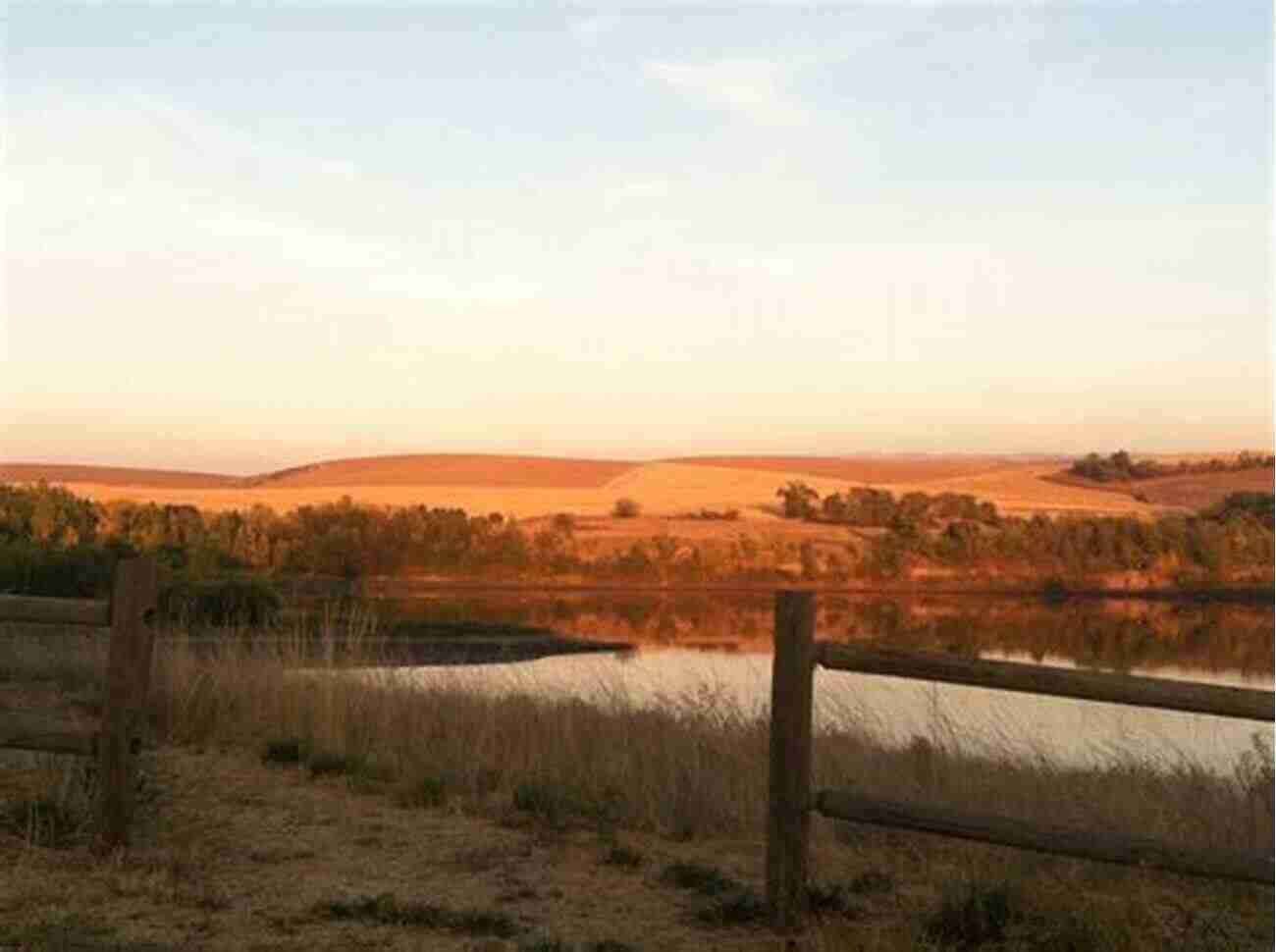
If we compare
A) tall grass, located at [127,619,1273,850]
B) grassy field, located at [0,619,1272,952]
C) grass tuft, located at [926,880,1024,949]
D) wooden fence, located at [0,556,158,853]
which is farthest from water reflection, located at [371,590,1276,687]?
wooden fence, located at [0,556,158,853]

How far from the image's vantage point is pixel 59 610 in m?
7.34

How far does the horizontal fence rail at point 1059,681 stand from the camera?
5535mm

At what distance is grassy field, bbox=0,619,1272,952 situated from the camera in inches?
244

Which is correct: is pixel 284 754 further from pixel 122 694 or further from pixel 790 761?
pixel 790 761

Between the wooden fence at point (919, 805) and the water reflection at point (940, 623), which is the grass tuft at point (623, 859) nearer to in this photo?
the wooden fence at point (919, 805)

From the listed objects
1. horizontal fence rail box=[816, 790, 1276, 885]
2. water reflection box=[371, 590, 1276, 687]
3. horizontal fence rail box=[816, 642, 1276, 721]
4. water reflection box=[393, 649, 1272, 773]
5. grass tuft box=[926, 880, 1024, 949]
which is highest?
horizontal fence rail box=[816, 642, 1276, 721]

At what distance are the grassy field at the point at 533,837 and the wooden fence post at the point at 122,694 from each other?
247 millimetres

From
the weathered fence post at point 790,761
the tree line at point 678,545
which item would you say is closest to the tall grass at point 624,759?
the weathered fence post at point 790,761

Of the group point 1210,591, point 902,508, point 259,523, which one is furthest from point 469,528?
point 1210,591

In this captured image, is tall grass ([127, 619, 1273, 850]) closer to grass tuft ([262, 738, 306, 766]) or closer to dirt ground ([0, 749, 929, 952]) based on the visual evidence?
grass tuft ([262, 738, 306, 766])

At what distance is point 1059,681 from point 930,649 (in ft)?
19.3

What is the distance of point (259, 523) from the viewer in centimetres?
4331

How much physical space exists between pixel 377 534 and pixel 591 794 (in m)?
36.3

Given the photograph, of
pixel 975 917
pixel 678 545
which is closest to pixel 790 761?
pixel 975 917
